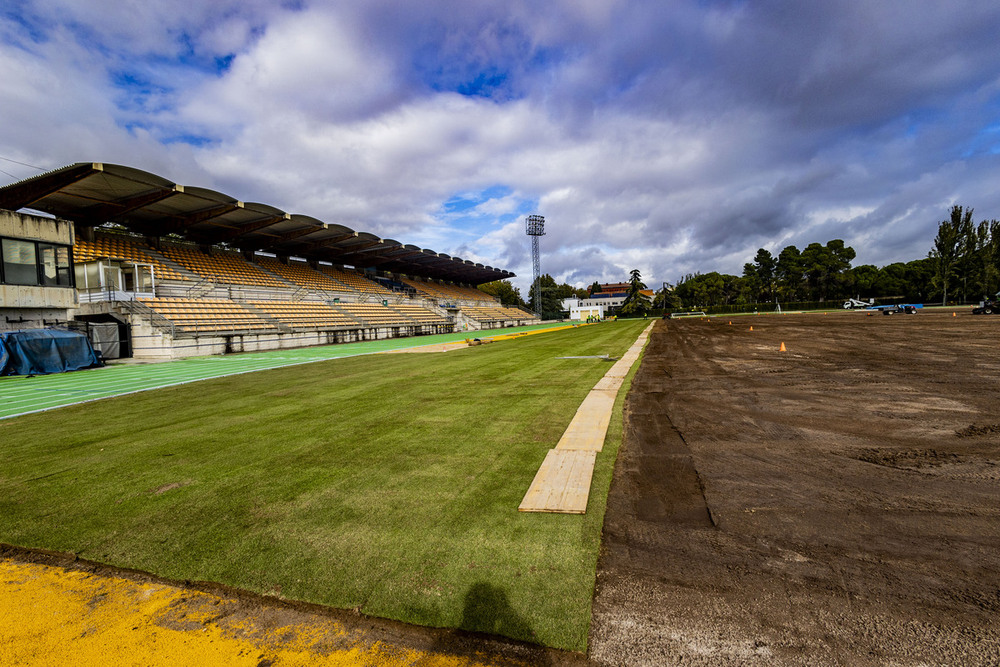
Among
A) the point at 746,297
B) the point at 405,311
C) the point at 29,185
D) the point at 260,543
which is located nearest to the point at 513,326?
the point at 405,311

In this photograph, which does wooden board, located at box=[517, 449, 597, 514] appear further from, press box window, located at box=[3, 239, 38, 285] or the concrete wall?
the concrete wall

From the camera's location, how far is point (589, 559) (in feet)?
8.82

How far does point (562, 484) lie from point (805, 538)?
181 centimetres

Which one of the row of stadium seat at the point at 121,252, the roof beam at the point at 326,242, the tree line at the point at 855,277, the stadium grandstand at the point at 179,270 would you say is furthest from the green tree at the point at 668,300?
the row of stadium seat at the point at 121,252

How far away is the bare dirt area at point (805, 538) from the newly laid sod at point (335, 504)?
0.34 m

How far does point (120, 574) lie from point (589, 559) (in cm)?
309

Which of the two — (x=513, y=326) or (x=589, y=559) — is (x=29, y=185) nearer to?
(x=589, y=559)

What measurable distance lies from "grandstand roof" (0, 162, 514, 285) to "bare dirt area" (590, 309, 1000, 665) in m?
29.0

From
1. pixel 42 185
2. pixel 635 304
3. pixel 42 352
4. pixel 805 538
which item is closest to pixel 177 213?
pixel 42 185

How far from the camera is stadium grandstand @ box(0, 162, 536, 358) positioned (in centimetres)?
1898

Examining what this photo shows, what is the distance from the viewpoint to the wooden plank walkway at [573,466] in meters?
3.48

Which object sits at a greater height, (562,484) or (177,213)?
(177,213)

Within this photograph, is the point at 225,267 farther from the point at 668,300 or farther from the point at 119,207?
the point at 668,300

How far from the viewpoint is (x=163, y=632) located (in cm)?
224
